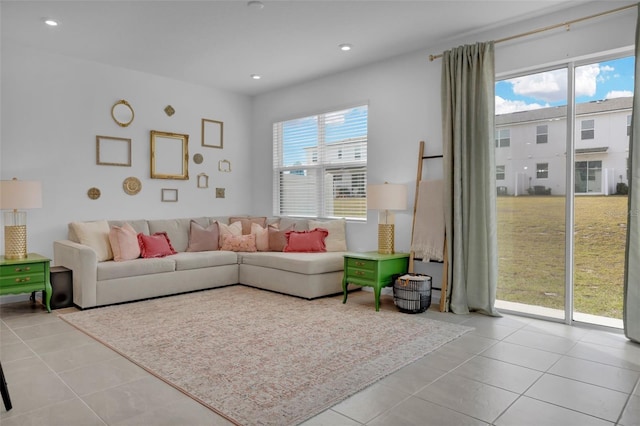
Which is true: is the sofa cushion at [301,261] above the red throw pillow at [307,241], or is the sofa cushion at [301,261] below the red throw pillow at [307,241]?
below

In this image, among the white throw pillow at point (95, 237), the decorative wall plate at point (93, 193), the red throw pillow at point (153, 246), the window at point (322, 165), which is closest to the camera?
the white throw pillow at point (95, 237)

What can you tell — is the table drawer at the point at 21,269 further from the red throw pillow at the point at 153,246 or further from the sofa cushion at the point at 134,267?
the red throw pillow at the point at 153,246

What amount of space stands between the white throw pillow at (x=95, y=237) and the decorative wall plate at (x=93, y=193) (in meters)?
0.45

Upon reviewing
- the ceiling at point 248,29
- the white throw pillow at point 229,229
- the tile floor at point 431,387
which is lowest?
the tile floor at point 431,387

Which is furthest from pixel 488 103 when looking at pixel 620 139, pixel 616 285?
pixel 616 285

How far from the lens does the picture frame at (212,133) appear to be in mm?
6285

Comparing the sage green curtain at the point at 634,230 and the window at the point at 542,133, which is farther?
the window at the point at 542,133

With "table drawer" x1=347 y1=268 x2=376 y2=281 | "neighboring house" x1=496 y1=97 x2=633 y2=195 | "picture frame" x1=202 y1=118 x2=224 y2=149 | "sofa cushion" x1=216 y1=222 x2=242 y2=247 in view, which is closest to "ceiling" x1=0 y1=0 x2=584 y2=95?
"neighboring house" x1=496 y1=97 x2=633 y2=195

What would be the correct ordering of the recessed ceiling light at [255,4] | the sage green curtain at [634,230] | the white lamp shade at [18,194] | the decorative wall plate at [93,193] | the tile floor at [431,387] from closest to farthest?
1. the tile floor at [431,387]
2. the sage green curtain at [634,230]
3. the recessed ceiling light at [255,4]
4. the white lamp shade at [18,194]
5. the decorative wall plate at [93,193]

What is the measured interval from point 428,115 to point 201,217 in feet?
11.2

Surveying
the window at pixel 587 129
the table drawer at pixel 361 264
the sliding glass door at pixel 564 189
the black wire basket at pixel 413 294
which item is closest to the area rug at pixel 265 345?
the black wire basket at pixel 413 294

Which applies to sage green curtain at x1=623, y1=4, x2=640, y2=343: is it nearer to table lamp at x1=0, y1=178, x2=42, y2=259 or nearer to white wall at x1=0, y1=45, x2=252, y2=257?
white wall at x1=0, y1=45, x2=252, y2=257

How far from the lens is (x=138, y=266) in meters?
4.61

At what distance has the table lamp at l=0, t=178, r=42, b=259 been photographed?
410 centimetres
